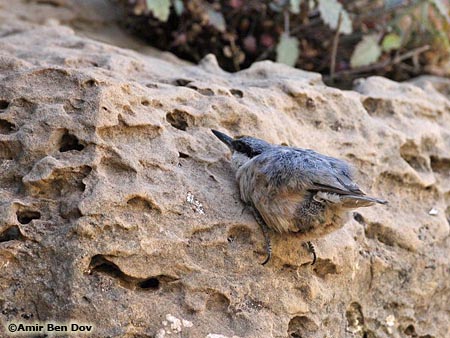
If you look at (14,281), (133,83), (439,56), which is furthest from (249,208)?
(439,56)

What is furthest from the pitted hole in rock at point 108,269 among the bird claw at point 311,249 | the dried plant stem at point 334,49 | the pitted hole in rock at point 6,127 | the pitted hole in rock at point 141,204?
the dried plant stem at point 334,49

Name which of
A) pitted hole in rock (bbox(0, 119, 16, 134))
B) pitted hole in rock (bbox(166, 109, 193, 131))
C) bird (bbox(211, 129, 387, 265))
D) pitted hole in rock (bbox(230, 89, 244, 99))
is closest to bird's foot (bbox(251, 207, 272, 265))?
bird (bbox(211, 129, 387, 265))

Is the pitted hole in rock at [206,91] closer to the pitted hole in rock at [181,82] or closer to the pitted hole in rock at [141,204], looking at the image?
the pitted hole in rock at [181,82]

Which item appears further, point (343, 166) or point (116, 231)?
point (343, 166)

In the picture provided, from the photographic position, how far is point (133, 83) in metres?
3.36

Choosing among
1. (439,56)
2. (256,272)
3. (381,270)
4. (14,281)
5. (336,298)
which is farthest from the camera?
(439,56)

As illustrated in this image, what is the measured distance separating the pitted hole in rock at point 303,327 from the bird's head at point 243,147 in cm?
82

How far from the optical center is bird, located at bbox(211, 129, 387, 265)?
9.29 feet

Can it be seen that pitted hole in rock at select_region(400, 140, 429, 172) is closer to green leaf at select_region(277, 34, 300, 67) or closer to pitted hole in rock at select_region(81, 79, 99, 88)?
green leaf at select_region(277, 34, 300, 67)

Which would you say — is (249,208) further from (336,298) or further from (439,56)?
(439,56)

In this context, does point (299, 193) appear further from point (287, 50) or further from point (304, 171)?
point (287, 50)

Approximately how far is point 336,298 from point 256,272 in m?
0.54

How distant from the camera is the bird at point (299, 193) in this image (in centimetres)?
283

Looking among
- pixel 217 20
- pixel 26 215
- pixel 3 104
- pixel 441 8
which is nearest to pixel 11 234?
pixel 26 215
